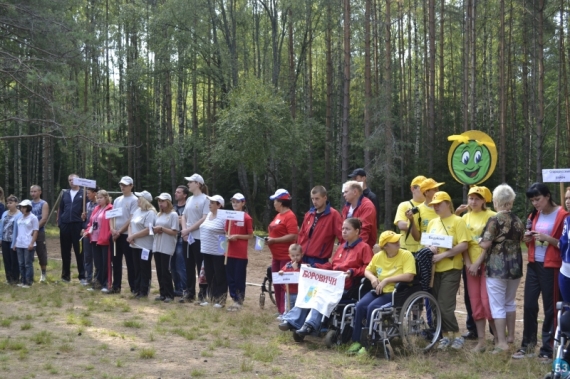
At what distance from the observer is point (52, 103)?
50.2 feet

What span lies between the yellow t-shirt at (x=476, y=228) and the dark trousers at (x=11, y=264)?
8.02 metres

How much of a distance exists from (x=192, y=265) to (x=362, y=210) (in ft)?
11.0

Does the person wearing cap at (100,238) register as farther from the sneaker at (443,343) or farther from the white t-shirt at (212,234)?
the sneaker at (443,343)

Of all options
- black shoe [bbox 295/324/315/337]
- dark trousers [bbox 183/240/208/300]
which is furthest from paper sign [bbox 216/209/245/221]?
black shoe [bbox 295/324/315/337]

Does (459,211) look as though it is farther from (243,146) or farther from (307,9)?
(307,9)

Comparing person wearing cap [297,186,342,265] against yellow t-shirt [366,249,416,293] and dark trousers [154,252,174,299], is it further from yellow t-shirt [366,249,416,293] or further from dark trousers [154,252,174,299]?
dark trousers [154,252,174,299]

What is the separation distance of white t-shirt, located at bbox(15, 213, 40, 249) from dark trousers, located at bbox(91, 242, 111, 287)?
106 centimetres

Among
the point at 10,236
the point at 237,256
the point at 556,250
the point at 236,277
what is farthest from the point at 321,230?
the point at 10,236

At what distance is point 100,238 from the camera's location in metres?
10.4

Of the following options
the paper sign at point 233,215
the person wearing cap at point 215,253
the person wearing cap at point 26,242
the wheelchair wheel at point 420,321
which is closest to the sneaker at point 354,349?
the wheelchair wheel at point 420,321

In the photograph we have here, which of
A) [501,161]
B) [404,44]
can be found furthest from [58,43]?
[404,44]

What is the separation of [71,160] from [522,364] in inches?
1422

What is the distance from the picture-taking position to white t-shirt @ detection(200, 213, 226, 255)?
8.95m

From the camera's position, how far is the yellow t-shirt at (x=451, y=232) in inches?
257
